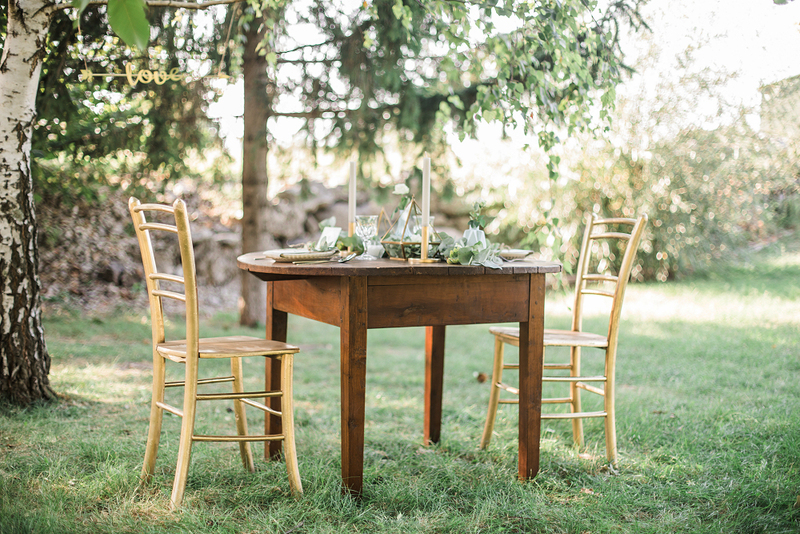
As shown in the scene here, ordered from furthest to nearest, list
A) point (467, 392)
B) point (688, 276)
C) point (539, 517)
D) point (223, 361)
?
point (688, 276) → point (223, 361) → point (467, 392) → point (539, 517)

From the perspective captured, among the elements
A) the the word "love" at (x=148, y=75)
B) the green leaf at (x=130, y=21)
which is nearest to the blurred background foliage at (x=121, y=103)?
the the word "love" at (x=148, y=75)

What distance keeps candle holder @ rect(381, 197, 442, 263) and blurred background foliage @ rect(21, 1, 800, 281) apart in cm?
273

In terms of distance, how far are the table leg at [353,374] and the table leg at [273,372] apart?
604 mm

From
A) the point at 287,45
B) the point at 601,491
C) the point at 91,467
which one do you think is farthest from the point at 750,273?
the point at 91,467

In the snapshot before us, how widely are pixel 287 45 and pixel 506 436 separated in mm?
4193

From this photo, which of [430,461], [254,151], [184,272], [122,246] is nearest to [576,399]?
[430,461]

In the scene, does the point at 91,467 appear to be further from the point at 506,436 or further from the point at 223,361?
the point at 223,361

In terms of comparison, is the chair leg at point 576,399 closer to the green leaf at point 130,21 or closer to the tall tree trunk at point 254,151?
the green leaf at point 130,21

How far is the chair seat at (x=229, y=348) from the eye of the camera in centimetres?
235

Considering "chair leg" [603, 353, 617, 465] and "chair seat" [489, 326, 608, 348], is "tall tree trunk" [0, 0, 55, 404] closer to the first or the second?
"chair seat" [489, 326, 608, 348]

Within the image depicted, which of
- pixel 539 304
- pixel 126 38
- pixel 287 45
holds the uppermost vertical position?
pixel 287 45

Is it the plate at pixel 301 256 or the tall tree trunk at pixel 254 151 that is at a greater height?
the tall tree trunk at pixel 254 151

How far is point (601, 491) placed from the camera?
8.50ft

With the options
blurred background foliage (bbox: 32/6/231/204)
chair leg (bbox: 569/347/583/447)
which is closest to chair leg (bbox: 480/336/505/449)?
chair leg (bbox: 569/347/583/447)
